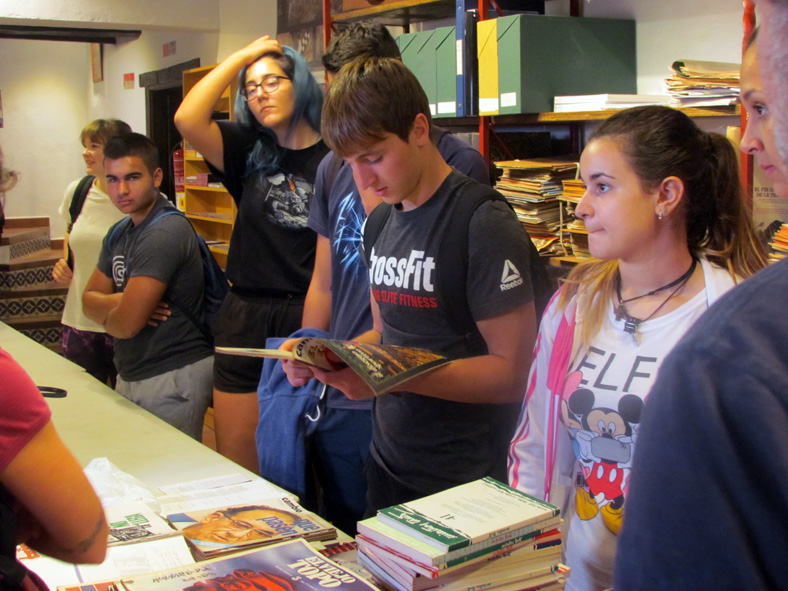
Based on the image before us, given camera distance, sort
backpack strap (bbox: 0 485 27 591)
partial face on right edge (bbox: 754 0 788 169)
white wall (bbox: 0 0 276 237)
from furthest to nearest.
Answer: white wall (bbox: 0 0 276 237), backpack strap (bbox: 0 485 27 591), partial face on right edge (bbox: 754 0 788 169)

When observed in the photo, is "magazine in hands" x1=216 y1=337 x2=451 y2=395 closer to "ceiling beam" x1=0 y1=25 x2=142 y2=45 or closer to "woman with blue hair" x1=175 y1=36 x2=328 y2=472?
"woman with blue hair" x1=175 y1=36 x2=328 y2=472

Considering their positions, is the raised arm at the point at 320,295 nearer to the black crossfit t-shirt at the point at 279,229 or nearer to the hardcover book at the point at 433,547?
the black crossfit t-shirt at the point at 279,229

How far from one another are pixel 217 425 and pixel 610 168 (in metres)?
1.57

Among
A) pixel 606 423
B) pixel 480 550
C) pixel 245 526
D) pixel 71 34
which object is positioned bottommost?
pixel 245 526

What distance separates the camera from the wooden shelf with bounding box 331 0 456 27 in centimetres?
328

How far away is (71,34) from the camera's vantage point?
8320 millimetres

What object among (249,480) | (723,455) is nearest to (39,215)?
(249,480)

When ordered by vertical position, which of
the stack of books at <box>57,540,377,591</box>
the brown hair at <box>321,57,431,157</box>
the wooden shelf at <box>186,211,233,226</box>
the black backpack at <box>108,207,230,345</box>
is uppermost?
the brown hair at <box>321,57,431,157</box>

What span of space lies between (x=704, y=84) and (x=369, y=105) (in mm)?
1368

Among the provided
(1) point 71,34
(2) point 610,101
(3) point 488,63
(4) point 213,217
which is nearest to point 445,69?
(3) point 488,63

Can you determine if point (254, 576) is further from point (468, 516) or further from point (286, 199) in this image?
point (286, 199)

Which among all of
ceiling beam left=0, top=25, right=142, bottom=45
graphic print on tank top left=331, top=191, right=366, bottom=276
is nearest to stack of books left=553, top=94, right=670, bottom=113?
graphic print on tank top left=331, top=191, right=366, bottom=276

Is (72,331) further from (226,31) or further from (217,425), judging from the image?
(226,31)

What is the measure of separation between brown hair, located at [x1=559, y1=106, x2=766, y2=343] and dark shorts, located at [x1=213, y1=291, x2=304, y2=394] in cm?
110
